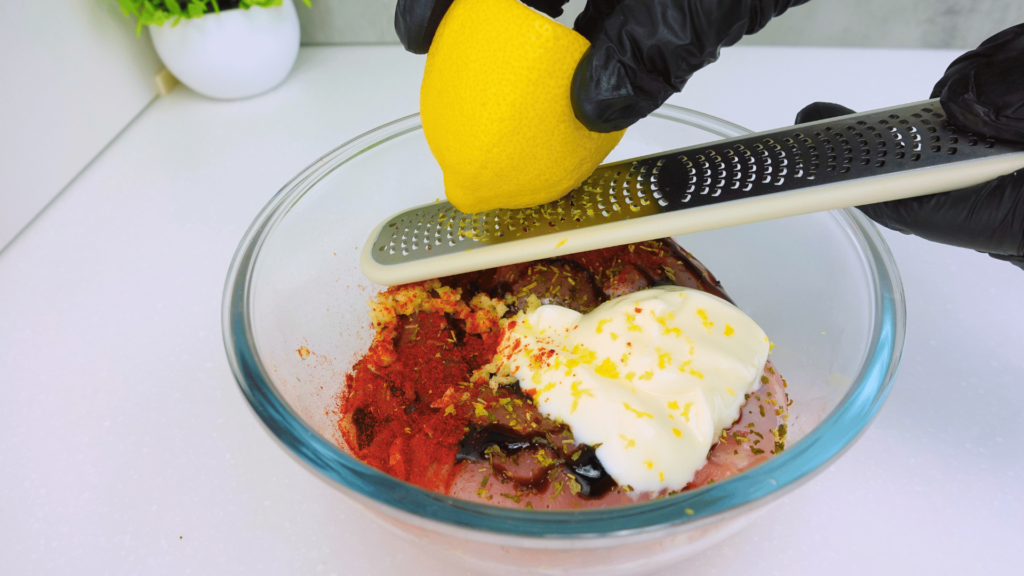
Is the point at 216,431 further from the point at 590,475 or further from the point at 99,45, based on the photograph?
the point at 99,45

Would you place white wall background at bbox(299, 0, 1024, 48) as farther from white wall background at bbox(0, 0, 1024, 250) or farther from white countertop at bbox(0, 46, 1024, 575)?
white countertop at bbox(0, 46, 1024, 575)

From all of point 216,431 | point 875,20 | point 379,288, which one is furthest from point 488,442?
point 875,20

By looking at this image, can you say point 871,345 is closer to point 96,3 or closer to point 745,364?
point 745,364

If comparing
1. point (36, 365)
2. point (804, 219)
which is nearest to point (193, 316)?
point (36, 365)

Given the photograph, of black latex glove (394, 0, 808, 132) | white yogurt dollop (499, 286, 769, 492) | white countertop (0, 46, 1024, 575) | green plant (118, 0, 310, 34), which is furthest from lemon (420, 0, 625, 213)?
green plant (118, 0, 310, 34)

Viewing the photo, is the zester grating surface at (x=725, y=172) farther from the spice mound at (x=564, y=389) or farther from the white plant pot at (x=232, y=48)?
the white plant pot at (x=232, y=48)

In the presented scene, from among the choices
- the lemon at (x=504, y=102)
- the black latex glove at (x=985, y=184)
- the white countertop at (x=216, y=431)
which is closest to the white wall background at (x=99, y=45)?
the white countertop at (x=216, y=431)
